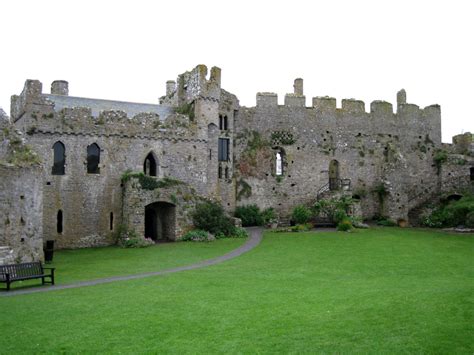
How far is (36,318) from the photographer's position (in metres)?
12.1

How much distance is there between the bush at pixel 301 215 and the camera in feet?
118

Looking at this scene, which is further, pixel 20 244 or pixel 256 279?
pixel 20 244

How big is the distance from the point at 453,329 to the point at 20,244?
17693 millimetres

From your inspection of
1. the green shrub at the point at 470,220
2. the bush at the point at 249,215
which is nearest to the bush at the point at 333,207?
the bush at the point at 249,215

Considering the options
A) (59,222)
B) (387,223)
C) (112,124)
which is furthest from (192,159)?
(387,223)

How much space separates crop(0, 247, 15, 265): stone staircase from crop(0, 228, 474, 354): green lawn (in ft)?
18.7

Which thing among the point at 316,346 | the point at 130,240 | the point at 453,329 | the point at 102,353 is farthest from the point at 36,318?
the point at 130,240

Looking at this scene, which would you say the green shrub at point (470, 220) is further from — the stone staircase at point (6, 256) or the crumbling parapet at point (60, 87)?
the crumbling parapet at point (60, 87)

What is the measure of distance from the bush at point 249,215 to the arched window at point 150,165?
7049mm

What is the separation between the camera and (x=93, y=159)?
105ft

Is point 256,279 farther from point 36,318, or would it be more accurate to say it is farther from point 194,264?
point 36,318

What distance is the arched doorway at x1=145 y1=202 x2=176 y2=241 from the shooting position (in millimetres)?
32094

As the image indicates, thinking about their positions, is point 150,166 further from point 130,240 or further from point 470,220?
point 470,220

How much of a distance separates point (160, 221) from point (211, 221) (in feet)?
12.3
